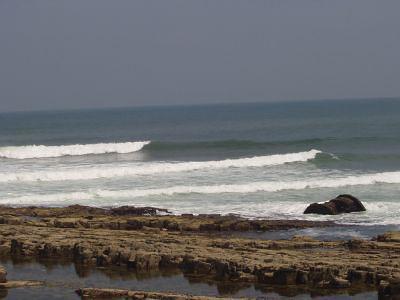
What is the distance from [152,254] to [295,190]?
15.5 m

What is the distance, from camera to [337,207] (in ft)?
94.9

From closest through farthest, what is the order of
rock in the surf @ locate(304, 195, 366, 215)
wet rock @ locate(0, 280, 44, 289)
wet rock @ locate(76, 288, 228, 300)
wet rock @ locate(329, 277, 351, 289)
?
wet rock @ locate(76, 288, 228, 300), wet rock @ locate(329, 277, 351, 289), wet rock @ locate(0, 280, 44, 289), rock in the surf @ locate(304, 195, 366, 215)

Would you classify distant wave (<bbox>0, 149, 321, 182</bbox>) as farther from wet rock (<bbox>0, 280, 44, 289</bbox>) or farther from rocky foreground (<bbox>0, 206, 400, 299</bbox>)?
wet rock (<bbox>0, 280, 44, 289</bbox>)

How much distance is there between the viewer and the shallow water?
18.0 metres

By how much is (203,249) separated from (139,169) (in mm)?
22497

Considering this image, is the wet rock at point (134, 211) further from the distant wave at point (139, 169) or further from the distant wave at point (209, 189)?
the distant wave at point (139, 169)

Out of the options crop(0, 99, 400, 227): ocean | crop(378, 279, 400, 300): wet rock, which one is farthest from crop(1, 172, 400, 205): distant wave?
crop(378, 279, 400, 300): wet rock

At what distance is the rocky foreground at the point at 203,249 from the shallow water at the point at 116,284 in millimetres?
400

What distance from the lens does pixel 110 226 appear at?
26.2 m

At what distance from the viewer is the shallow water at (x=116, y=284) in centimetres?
1798

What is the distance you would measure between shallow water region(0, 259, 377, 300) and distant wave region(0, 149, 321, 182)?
64.5 ft

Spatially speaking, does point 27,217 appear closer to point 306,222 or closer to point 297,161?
point 306,222

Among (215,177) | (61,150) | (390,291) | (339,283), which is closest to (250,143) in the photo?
(61,150)

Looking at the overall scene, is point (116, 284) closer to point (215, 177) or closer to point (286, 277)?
point (286, 277)
